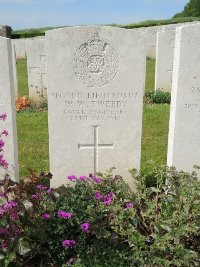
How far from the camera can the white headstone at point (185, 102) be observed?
329 cm

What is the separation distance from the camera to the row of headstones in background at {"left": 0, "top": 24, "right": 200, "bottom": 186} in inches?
130

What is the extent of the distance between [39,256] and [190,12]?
4574 cm

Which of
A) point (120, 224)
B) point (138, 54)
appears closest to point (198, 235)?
point (120, 224)

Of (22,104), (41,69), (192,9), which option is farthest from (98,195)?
(192,9)

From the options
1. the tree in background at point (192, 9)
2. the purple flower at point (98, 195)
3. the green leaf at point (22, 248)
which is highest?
the tree in background at point (192, 9)

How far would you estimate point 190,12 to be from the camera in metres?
43.4

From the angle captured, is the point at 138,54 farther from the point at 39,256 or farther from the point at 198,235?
the point at 39,256

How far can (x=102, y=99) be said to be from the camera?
354 cm

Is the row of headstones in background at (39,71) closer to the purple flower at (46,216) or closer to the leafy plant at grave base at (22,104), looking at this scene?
the leafy plant at grave base at (22,104)

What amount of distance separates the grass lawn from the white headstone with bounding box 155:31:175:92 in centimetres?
138

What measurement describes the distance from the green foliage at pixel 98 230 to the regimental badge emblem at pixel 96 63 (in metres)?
1.16

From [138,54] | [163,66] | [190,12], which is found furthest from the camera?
[190,12]

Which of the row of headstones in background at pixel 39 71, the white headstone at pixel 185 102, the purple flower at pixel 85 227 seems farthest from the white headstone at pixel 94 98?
the row of headstones in background at pixel 39 71

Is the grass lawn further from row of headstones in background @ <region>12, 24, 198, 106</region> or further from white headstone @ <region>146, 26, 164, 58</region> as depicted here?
white headstone @ <region>146, 26, 164, 58</region>
